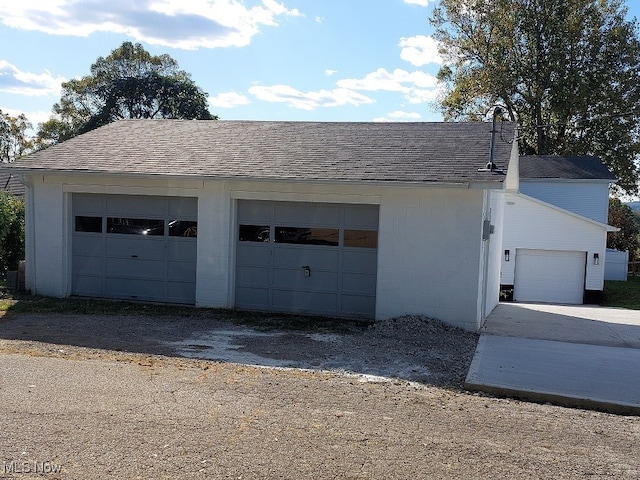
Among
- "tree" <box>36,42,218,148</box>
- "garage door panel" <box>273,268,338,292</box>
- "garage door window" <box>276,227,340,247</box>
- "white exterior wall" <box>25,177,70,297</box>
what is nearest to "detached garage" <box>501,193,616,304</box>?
"garage door window" <box>276,227,340,247</box>

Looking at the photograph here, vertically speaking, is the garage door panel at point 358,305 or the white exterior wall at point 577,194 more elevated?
the white exterior wall at point 577,194

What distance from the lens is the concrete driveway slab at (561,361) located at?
302 inches

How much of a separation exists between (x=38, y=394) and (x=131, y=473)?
239 cm

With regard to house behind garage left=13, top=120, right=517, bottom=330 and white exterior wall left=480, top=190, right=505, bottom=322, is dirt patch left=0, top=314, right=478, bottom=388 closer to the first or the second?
house behind garage left=13, top=120, right=517, bottom=330

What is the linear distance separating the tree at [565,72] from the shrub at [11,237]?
26358mm

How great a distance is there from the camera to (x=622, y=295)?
1008 inches

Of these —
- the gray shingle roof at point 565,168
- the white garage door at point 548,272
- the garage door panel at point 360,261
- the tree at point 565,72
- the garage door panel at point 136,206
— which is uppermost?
the tree at point 565,72

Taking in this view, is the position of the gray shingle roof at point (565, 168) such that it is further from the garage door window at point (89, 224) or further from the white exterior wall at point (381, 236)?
the garage door window at point (89, 224)

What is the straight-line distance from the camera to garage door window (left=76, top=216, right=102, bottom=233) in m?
13.8

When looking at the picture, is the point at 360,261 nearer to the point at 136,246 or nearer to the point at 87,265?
the point at 136,246

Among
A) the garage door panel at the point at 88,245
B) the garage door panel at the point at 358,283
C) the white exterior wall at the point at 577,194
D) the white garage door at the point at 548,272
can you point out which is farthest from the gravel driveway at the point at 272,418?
the white exterior wall at the point at 577,194

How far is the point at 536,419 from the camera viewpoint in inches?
257

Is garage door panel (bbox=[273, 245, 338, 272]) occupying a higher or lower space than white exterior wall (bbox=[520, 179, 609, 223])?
lower

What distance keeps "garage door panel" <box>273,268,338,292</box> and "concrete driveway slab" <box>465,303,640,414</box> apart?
307 centimetres
